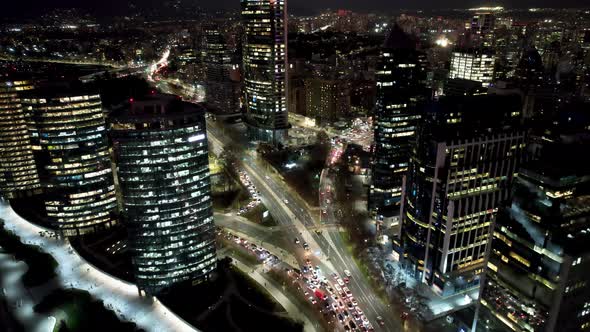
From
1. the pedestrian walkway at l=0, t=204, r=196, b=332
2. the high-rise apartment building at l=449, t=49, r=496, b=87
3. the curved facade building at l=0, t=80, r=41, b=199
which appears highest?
the high-rise apartment building at l=449, t=49, r=496, b=87

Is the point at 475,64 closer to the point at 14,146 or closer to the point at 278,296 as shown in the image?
the point at 278,296

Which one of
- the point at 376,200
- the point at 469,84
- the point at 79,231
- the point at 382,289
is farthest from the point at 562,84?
the point at 79,231

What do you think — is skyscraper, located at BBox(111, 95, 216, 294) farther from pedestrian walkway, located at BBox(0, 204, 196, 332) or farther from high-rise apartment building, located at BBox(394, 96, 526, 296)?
high-rise apartment building, located at BBox(394, 96, 526, 296)

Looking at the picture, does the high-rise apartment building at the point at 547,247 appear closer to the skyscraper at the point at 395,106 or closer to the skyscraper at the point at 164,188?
the skyscraper at the point at 395,106

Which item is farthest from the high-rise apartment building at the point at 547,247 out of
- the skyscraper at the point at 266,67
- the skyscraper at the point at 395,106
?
the skyscraper at the point at 266,67

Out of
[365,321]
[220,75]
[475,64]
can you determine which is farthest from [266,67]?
[365,321]

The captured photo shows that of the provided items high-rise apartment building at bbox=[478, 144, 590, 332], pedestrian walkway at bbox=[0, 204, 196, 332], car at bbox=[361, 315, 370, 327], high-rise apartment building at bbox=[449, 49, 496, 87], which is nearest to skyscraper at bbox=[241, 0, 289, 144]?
high-rise apartment building at bbox=[449, 49, 496, 87]
